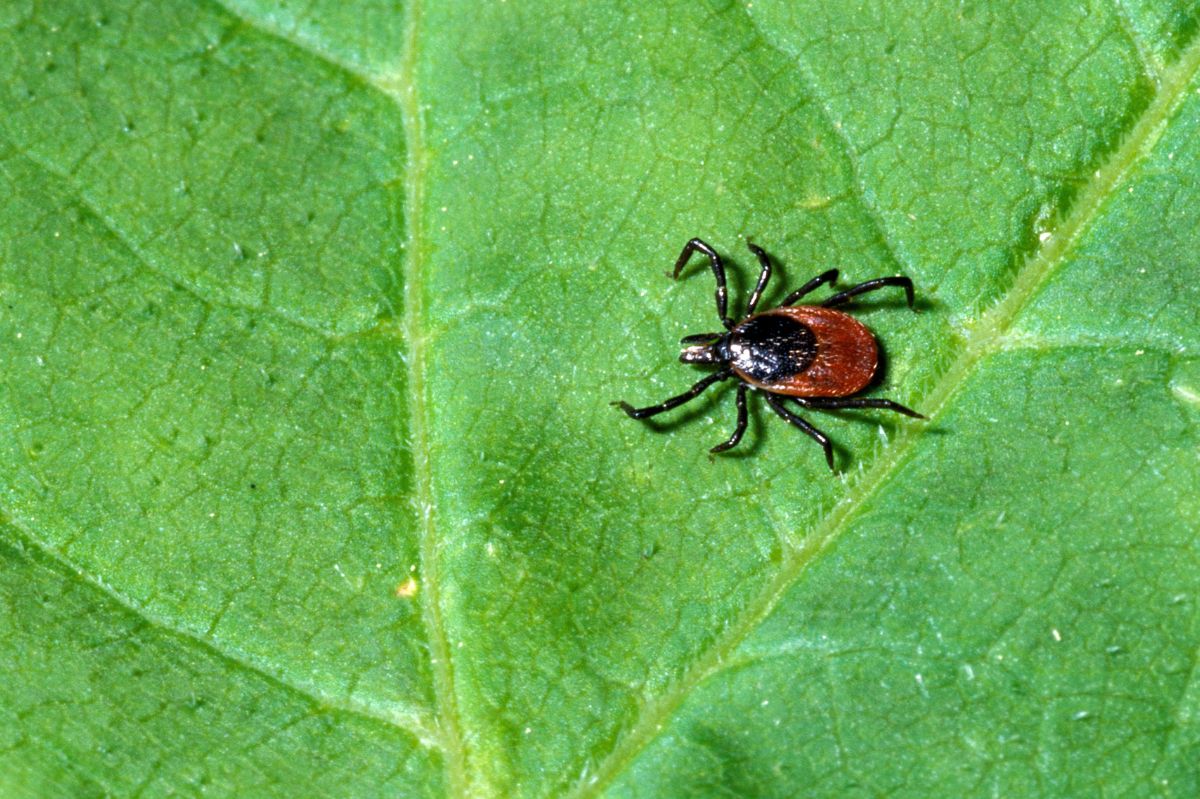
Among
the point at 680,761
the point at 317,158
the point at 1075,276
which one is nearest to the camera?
the point at 680,761

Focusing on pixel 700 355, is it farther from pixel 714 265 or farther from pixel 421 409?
pixel 421 409

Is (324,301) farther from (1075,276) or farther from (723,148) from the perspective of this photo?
(1075,276)

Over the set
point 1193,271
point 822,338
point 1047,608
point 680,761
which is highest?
point 1193,271

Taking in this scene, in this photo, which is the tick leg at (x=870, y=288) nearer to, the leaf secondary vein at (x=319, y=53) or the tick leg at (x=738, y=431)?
the tick leg at (x=738, y=431)

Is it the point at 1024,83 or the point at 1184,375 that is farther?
the point at 1024,83

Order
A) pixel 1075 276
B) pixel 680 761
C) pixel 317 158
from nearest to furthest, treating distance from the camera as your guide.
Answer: pixel 680 761 → pixel 1075 276 → pixel 317 158

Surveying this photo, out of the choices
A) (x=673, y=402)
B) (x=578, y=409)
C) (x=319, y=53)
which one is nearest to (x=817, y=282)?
(x=673, y=402)

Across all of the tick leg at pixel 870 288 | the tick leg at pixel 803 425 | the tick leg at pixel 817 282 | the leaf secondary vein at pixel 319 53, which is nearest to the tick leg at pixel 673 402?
the tick leg at pixel 803 425

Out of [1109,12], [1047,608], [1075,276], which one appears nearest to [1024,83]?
[1109,12]
